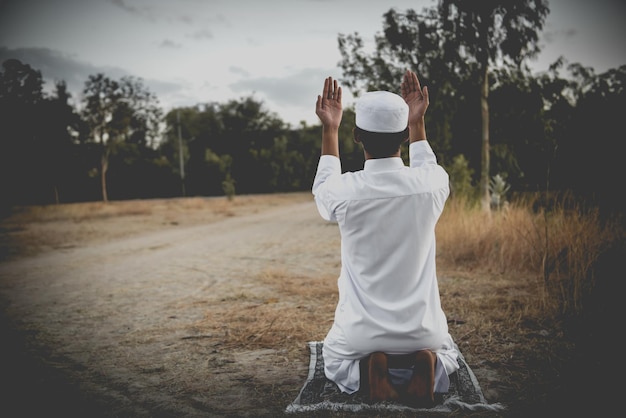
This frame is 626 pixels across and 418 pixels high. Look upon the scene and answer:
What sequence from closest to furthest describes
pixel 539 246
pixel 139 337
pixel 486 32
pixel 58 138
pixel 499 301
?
pixel 139 337
pixel 499 301
pixel 539 246
pixel 486 32
pixel 58 138

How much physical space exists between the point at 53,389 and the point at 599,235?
510cm

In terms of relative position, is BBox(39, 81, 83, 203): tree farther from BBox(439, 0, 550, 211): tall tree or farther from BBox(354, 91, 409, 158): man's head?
BBox(354, 91, 409, 158): man's head

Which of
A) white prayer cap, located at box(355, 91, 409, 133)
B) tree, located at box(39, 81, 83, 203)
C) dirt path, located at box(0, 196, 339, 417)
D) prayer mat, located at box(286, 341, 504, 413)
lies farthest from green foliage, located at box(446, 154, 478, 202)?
tree, located at box(39, 81, 83, 203)

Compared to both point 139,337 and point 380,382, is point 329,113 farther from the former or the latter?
point 139,337

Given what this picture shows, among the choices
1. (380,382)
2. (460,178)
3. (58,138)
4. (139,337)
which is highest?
(58,138)

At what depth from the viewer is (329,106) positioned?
2.15 m

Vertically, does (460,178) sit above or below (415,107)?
below

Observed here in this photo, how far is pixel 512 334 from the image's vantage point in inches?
127

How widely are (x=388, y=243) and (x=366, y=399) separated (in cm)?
86

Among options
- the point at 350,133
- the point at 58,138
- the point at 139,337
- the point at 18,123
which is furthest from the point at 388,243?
the point at 58,138

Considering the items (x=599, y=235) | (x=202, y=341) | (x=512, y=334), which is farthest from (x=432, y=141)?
(x=202, y=341)

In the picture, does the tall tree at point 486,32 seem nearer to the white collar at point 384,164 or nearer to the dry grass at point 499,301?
the dry grass at point 499,301

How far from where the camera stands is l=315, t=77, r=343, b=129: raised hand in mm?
2123

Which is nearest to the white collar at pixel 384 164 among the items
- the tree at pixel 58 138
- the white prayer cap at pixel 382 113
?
the white prayer cap at pixel 382 113
